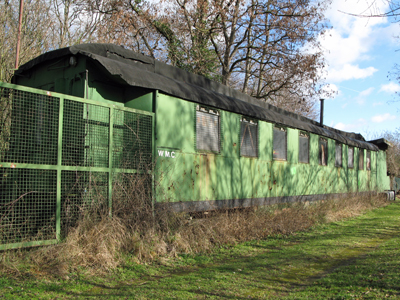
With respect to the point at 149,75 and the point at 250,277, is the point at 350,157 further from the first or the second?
the point at 250,277

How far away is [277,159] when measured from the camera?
36.1ft

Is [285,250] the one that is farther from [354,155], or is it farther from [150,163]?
[354,155]

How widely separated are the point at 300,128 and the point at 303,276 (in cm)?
763

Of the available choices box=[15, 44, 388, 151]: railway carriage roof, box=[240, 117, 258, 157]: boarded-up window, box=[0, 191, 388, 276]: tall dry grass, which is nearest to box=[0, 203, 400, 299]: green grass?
box=[0, 191, 388, 276]: tall dry grass

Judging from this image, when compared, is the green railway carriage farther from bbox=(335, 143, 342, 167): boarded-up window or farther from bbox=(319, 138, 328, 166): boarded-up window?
bbox=(335, 143, 342, 167): boarded-up window

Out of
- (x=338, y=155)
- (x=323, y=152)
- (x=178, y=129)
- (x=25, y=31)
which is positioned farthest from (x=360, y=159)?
(x=25, y=31)

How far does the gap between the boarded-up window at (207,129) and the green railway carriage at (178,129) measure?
0.07ft

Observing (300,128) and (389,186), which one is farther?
(389,186)

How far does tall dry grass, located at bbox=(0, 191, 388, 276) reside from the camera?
493 cm

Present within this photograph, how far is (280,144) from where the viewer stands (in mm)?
11234

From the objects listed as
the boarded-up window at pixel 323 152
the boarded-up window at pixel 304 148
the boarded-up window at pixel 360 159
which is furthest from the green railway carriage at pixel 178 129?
the boarded-up window at pixel 360 159

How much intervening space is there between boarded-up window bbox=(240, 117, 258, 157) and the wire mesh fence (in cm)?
340

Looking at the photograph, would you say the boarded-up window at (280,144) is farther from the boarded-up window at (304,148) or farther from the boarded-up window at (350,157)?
the boarded-up window at (350,157)

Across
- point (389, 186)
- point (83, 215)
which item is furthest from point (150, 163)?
point (389, 186)
